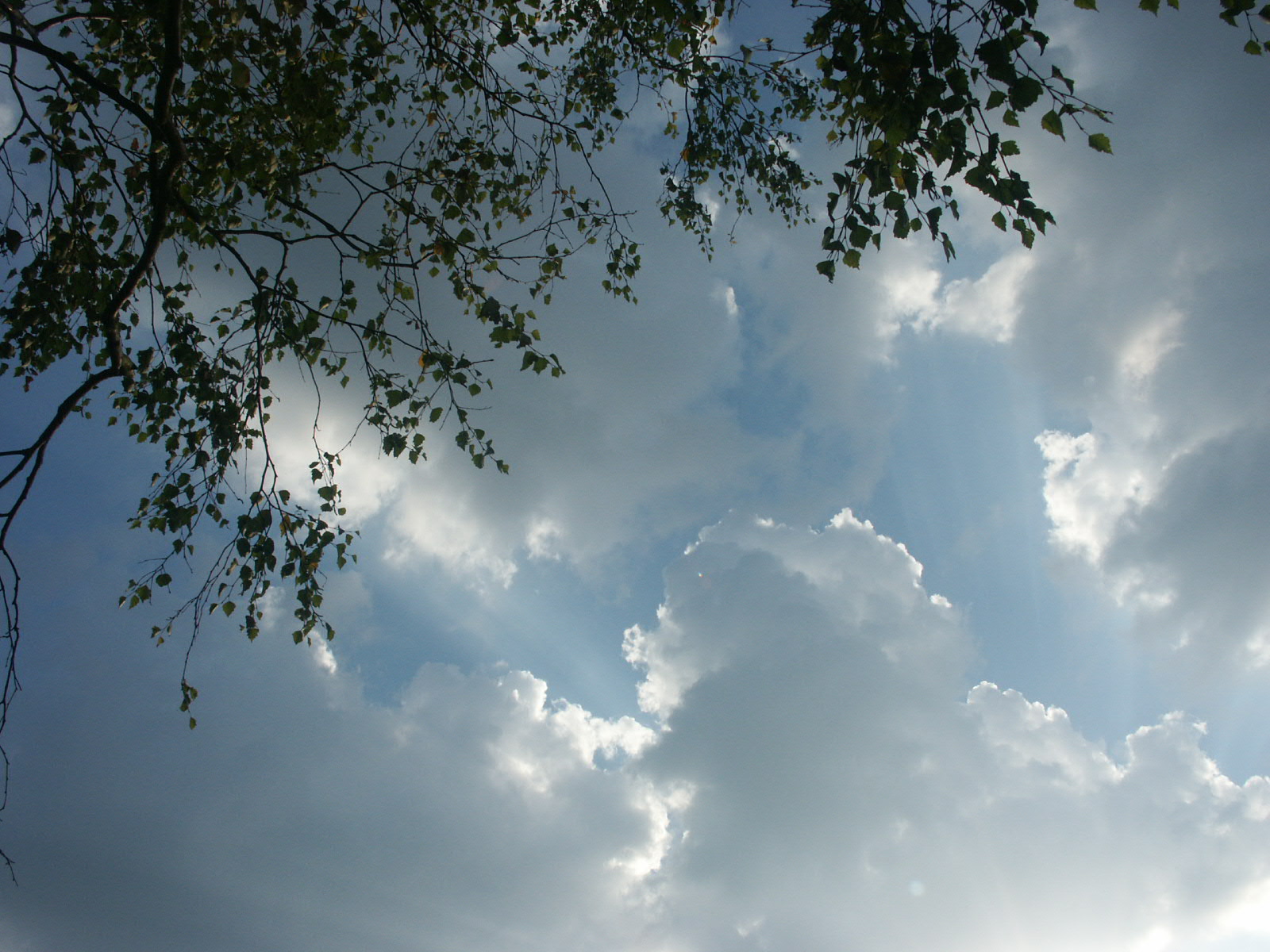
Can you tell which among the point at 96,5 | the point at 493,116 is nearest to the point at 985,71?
the point at 493,116

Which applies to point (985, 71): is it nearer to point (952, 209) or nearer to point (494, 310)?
point (952, 209)

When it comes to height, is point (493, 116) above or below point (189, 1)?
above

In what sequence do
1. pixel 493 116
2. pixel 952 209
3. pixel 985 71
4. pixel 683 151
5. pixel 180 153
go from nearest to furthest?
pixel 985 71, pixel 952 209, pixel 180 153, pixel 493 116, pixel 683 151

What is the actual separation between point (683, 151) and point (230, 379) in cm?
669

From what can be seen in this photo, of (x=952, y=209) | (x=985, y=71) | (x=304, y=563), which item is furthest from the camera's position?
(x=304, y=563)

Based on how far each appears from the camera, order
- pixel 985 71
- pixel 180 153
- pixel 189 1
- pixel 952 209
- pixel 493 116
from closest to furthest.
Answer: pixel 985 71
pixel 952 209
pixel 180 153
pixel 189 1
pixel 493 116

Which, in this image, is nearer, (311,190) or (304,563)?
(304,563)

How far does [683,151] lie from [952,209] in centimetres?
554

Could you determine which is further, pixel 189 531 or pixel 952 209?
pixel 189 531

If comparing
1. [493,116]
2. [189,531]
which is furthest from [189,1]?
[189,531]

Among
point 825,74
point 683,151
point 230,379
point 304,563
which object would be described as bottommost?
A: point 304,563

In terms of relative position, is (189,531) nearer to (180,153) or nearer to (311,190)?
(180,153)

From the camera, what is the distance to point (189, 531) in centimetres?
613

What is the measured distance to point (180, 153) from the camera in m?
5.39
